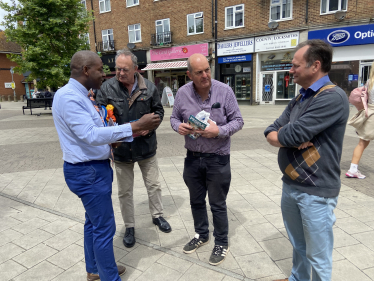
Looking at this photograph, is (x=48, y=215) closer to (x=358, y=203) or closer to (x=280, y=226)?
(x=280, y=226)

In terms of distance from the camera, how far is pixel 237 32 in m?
18.2

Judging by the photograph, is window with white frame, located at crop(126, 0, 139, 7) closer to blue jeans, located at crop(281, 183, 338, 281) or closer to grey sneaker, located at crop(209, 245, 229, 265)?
grey sneaker, located at crop(209, 245, 229, 265)

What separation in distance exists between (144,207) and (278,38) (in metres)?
16.3

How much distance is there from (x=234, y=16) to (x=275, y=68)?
454cm

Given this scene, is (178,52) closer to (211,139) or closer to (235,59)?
(235,59)

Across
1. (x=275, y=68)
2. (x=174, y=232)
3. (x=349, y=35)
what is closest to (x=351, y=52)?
(x=349, y=35)

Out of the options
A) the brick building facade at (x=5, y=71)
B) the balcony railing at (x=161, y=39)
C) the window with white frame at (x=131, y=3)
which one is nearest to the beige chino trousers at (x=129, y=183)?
the balcony railing at (x=161, y=39)

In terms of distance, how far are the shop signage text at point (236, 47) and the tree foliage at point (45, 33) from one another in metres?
9.12

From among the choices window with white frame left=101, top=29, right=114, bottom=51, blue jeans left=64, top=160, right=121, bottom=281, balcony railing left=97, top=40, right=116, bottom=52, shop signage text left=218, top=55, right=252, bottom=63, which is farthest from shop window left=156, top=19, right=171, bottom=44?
blue jeans left=64, top=160, right=121, bottom=281

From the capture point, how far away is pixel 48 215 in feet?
11.9

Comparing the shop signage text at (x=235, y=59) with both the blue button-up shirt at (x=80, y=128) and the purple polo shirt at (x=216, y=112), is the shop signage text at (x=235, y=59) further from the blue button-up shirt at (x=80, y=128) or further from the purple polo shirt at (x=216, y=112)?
the blue button-up shirt at (x=80, y=128)

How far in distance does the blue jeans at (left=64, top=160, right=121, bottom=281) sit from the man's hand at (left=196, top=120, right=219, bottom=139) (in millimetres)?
842

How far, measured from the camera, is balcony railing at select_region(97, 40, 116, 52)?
2333 cm

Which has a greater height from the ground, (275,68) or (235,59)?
(235,59)
